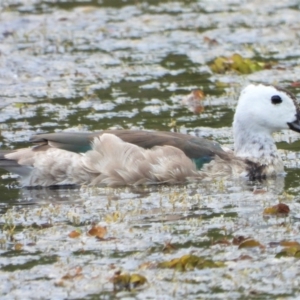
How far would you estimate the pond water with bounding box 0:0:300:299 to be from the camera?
848 centimetres

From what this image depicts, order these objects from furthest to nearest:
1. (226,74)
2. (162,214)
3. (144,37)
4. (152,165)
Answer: (144,37)
(226,74)
(152,165)
(162,214)

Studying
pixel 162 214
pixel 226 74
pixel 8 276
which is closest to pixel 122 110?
pixel 226 74

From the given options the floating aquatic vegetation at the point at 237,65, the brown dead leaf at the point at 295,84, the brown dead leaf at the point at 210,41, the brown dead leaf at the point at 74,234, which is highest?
the brown dead leaf at the point at 210,41

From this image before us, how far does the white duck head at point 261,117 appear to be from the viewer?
12.1 metres

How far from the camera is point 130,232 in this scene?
957 cm

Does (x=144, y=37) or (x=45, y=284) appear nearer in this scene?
(x=45, y=284)

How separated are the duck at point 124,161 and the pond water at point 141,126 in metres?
0.17

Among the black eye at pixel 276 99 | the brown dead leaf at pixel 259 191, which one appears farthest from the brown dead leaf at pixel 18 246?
the black eye at pixel 276 99

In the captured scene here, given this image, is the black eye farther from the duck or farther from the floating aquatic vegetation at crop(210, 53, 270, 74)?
the floating aquatic vegetation at crop(210, 53, 270, 74)

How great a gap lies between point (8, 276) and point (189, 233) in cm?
165

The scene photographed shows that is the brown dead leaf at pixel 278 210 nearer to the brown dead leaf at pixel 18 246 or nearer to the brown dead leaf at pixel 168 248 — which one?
the brown dead leaf at pixel 168 248

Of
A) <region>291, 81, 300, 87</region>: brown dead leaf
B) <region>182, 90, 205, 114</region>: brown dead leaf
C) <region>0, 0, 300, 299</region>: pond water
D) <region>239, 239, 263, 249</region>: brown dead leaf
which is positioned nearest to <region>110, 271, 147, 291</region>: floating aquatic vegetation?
<region>0, 0, 300, 299</region>: pond water

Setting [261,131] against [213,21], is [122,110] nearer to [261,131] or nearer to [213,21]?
[261,131]

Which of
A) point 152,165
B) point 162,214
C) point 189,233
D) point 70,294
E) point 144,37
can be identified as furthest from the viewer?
point 144,37
